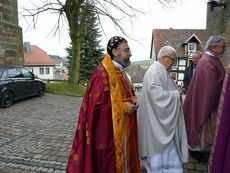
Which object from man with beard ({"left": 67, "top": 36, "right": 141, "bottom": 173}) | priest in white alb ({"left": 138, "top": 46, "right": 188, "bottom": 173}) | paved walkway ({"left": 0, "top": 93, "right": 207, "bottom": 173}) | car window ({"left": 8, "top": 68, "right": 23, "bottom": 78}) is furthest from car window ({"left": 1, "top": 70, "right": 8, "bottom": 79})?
priest in white alb ({"left": 138, "top": 46, "right": 188, "bottom": 173})

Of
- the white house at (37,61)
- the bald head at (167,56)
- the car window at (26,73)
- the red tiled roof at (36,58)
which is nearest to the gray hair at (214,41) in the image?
the bald head at (167,56)

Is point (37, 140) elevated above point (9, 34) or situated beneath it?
situated beneath

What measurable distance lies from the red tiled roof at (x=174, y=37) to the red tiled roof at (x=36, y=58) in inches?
973

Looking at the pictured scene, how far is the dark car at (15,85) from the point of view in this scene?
7.15m

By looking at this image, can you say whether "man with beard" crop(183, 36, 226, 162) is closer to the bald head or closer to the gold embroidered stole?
the bald head

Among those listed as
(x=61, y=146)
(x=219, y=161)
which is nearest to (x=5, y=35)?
(x=61, y=146)

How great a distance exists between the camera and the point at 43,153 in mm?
3648

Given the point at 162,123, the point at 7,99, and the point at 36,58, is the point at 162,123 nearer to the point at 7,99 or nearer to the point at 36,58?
the point at 7,99

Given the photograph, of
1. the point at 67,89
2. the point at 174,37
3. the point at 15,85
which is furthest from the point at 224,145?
the point at 174,37

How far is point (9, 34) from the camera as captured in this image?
9.97 meters

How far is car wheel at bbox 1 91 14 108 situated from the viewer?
281 inches

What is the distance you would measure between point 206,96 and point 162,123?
1.15 meters

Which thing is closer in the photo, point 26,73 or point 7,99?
point 7,99

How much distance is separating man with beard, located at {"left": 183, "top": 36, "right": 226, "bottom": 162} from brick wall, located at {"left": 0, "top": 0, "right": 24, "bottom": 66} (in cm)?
1012
